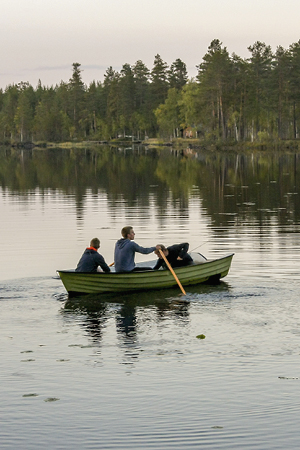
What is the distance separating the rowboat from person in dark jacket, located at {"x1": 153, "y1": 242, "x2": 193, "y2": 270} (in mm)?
340

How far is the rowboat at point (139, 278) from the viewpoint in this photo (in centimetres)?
1667

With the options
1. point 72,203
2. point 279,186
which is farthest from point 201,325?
point 279,186

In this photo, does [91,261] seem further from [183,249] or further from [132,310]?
[183,249]

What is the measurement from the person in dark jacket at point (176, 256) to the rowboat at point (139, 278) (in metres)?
0.34

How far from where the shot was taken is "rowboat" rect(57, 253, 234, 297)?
1667 cm

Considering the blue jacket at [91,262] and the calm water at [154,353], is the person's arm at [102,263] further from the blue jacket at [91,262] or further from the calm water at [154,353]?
the calm water at [154,353]

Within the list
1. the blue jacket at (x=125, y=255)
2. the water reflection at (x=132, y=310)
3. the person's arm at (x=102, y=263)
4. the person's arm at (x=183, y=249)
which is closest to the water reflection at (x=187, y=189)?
the person's arm at (x=183, y=249)

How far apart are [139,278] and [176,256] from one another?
1468 mm

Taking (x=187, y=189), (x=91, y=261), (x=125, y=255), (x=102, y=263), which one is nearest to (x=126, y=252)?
(x=125, y=255)

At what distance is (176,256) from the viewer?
18172 millimetres

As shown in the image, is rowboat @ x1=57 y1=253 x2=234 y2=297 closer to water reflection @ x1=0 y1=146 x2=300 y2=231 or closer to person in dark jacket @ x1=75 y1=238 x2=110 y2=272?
person in dark jacket @ x1=75 y1=238 x2=110 y2=272

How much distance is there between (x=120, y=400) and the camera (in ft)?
32.9

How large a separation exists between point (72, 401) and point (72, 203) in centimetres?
3073

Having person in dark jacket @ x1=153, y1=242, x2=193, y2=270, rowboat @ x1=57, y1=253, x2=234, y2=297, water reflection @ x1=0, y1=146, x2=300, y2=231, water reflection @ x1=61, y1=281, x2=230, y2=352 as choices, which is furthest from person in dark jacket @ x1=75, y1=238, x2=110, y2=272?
water reflection @ x1=0, y1=146, x2=300, y2=231
